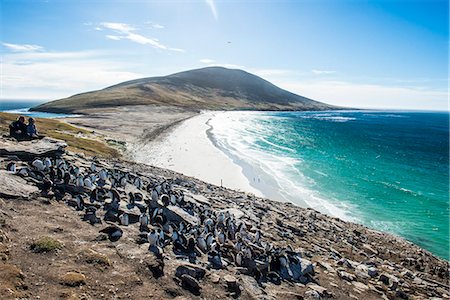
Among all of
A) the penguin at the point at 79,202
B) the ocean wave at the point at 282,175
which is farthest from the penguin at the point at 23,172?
the ocean wave at the point at 282,175

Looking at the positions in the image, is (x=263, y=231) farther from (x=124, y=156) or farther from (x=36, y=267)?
(x=124, y=156)

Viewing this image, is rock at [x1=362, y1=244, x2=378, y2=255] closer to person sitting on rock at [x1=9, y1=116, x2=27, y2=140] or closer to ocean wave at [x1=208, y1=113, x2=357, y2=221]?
ocean wave at [x1=208, y1=113, x2=357, y2=221]

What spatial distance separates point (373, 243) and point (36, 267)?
2538 cm

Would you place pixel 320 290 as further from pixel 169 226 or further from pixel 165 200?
pixel 165 200

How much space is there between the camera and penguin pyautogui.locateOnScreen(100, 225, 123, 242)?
48.7 ft

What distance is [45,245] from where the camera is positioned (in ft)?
41.8

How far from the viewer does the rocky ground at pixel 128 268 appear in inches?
449

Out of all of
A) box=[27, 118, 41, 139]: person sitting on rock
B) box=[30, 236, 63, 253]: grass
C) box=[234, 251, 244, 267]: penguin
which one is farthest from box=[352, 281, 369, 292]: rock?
box=[27, 118, 41, 139]: person sitting on rock

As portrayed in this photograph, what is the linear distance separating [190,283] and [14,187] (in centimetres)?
1070

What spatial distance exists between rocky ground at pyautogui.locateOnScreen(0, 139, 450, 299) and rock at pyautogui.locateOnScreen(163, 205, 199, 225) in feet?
9.42

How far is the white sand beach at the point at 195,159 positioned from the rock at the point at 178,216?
73.6 feet

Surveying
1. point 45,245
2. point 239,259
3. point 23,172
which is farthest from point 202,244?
point 23,172

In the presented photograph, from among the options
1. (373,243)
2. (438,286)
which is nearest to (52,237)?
(438,286)

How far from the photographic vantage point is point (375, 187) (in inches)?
2066
